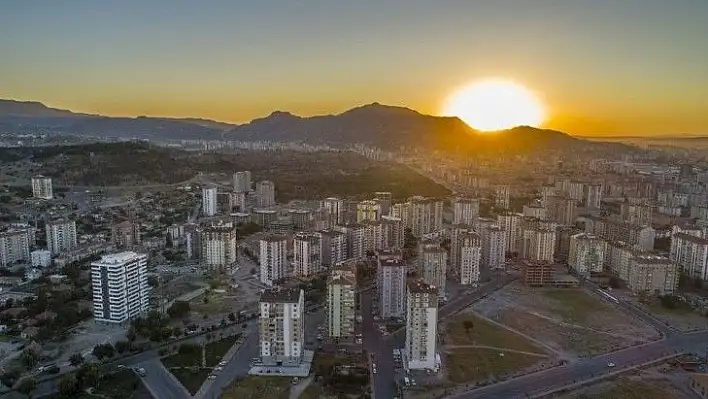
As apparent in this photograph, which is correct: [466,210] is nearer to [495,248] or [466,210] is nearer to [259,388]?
[495,248]

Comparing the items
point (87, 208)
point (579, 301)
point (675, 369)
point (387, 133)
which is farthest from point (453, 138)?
point (675, 369)

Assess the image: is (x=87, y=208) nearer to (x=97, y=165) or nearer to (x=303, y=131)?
(x=97, y=165)

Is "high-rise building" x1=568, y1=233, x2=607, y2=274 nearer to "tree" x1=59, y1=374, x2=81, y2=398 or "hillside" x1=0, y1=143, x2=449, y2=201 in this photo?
"hillside" x1=0, y1=143, x2=449, y2=201

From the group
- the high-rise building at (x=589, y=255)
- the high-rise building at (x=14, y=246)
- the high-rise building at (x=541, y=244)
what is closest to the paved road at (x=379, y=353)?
the high-rise building at (x=541, y=244)

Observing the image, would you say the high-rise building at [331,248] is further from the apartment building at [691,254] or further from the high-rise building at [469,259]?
the apartment building at [691,254]

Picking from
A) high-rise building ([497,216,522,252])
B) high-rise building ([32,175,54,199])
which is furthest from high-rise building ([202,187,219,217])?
high-rise building ([497,216,522,252])

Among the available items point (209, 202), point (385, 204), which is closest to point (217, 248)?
point (209, 202)

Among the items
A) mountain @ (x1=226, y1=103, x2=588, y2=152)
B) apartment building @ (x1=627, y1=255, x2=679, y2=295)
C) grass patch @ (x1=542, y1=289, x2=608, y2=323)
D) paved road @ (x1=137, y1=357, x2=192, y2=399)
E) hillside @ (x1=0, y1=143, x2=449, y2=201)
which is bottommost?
paved road @ (x1=137, y1=357, x2=192, y2=399)
